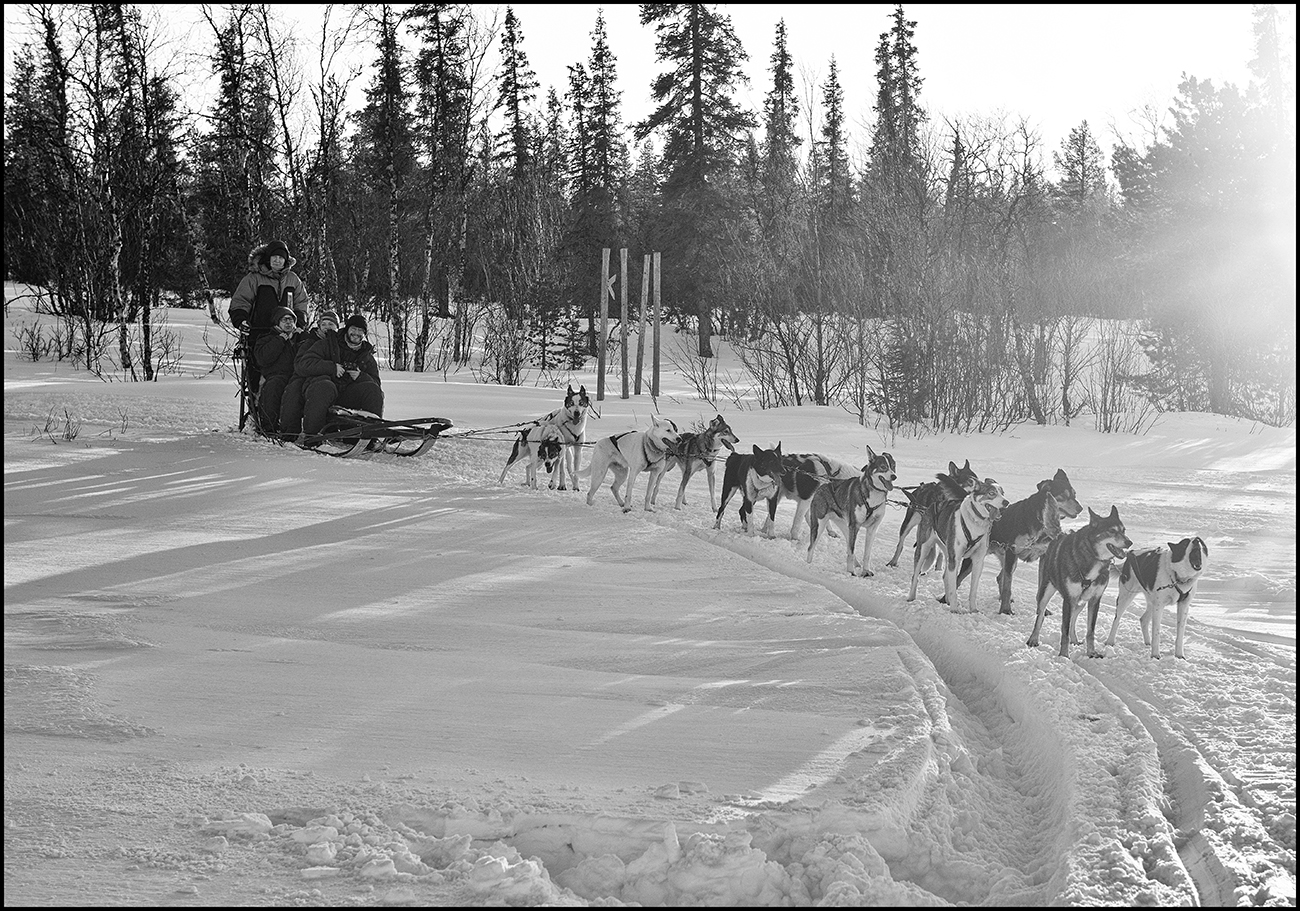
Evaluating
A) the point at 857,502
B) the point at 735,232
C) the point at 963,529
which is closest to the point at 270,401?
the point at 857,502

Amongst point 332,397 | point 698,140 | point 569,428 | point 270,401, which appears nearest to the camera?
point 569,428

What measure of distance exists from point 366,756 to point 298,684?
31.8 inches

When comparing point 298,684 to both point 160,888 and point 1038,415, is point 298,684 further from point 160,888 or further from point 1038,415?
point 1038,415

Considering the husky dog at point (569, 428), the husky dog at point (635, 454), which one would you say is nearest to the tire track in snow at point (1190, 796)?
the husky dog at point (635, 454)

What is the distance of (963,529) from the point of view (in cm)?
616

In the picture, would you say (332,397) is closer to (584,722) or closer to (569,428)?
(569,428)

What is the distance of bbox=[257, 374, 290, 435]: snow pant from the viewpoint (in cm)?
1067

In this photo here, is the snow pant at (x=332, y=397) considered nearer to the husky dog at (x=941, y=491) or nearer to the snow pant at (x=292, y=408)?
the snow pant at (x=292, y=408)

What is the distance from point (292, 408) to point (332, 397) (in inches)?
18.2

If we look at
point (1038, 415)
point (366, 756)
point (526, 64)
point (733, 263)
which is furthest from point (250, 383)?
point (526, 64)

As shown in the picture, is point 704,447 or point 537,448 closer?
point 704,447

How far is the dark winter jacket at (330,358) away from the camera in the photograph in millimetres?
10359

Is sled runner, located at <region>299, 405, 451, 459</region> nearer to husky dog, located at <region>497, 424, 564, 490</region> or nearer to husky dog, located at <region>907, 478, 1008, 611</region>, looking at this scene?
husky dog, located at <region>497, 424, 564, 490</region>

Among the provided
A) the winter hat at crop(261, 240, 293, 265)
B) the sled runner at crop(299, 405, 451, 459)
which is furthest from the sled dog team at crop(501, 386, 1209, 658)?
the winter hat at crop(261, 240, 293, 265)
